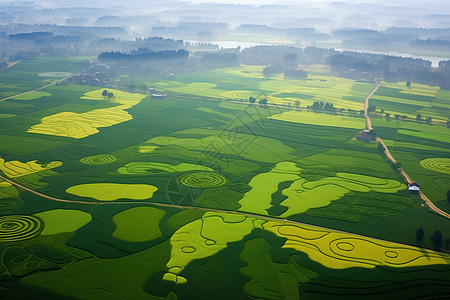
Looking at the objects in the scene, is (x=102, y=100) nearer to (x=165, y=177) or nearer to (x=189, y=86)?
(x=189, y=86)

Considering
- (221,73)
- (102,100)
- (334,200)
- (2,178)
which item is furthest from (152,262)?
(221,73)

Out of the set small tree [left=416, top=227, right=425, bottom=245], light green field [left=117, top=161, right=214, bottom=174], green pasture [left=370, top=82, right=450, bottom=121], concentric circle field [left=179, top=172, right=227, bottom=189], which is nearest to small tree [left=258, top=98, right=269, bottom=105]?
green pasture [left=370, top=82, right=450, bottom=121]

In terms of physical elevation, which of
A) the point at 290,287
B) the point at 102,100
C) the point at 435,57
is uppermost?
the point at 435,57

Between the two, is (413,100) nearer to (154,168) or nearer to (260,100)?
→ (260,100)

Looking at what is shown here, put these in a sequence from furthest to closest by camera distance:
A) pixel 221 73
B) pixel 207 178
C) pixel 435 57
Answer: pixel 435 57 < pixel 221 73 < pixel 207 178

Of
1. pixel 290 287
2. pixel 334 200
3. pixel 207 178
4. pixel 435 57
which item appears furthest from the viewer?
pixel 435 57

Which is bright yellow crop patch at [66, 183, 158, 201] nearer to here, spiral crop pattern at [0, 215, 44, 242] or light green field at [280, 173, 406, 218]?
spiral crop pattern at [0, 215, 44, 242]
